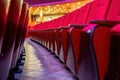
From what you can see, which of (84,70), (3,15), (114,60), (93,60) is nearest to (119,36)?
(114,60)

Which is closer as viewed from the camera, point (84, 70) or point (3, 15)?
point (3, 15)

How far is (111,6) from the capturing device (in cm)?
164

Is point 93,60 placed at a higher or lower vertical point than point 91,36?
lower

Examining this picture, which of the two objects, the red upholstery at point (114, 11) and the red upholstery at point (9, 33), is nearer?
the red upholstery at point (9, 33)

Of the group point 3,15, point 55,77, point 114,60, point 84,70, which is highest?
point 3,15

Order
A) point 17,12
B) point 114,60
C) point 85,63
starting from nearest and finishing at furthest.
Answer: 1. point 114,60
2. point 17,12
3. point 85,63

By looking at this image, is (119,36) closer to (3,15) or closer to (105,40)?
(105,40)

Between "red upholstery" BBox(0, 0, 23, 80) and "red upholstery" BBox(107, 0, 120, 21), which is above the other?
"red upholstery" BBox(107, 0, 120, 21)

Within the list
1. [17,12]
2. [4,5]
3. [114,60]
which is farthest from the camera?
[17,12]

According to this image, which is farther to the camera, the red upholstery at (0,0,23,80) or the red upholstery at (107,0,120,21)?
the red upholstery at (107,0,120,21)

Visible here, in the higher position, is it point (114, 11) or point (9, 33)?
point (114, 11)

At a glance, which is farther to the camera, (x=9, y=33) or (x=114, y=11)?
(x=114, y=11)

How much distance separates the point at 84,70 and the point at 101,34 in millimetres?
370

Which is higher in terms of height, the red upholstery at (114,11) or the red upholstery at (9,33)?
the red upholstery at (114,11)
